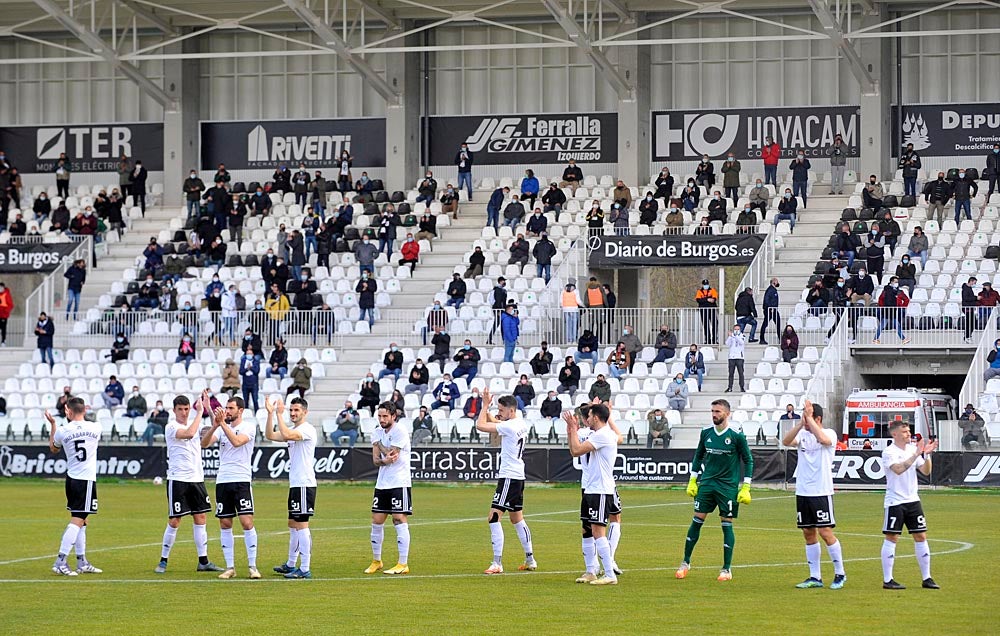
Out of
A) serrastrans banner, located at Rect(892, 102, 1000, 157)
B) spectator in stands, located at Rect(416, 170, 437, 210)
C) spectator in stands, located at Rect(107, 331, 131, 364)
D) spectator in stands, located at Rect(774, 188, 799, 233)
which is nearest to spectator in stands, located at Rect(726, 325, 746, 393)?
spectator in stands, located at Rect(774, 188, 799, 233)

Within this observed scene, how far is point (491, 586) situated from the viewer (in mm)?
17312

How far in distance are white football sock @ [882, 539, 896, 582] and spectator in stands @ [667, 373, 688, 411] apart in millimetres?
22106

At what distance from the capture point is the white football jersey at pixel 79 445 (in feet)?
61.1

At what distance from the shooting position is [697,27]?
5216cm

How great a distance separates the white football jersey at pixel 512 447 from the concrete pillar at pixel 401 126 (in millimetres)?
35166

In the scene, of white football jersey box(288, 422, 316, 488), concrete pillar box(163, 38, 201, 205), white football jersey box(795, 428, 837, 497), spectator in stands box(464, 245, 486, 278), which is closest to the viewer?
white football jersey box(795, 428, 837, 497)

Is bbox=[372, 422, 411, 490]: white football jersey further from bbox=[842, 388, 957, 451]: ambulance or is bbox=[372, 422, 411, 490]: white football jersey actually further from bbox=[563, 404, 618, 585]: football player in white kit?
bbox=[842, 388, 957, 451]: ambulance

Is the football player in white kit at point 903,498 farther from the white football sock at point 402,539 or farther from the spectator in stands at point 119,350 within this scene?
the spectator in stands at point 119,350

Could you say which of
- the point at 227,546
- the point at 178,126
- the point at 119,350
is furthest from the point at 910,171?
the point at 227,546

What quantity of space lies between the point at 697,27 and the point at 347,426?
2086 centimetres

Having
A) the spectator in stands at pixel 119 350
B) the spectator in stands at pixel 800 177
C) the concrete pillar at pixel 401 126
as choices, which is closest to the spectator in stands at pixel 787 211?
the spectator in stands at pixel 800 177

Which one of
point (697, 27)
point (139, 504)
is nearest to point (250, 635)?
point (139, 504)

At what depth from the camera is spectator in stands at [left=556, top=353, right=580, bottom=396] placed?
40.2m

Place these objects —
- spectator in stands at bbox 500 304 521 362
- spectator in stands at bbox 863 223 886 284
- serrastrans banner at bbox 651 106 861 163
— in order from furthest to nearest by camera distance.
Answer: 1. serrastrans banner at bbox 651 106 861 163
2. spectator in stands at bbox 863 223 886 284
3. spectator in stands at bbox 500 304 521 362
